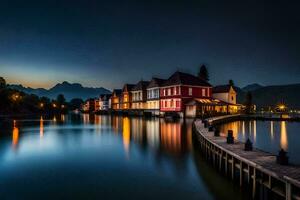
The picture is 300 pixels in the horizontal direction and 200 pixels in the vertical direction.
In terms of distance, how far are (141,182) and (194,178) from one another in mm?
3055

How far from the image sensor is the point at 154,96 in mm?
80438

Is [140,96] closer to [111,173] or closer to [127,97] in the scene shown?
[127,97]

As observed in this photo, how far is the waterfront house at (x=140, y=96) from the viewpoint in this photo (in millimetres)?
89625

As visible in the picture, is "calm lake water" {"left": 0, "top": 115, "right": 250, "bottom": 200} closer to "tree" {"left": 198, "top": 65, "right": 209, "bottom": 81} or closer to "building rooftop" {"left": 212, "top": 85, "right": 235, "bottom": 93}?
"building rooftop" {"left": 212, "top": 85, "right": 235, "bottom": 93}

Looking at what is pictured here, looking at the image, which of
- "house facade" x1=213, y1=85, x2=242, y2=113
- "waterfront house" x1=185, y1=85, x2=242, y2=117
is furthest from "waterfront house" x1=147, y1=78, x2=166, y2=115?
"house facade" x1=213, y1=85, x2=242, y2=113

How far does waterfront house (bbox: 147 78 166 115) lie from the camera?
78.6 m

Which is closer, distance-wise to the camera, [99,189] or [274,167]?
[274,167]

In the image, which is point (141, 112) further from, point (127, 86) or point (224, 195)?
point (224, 195)

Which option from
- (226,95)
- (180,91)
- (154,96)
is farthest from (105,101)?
(180,91)

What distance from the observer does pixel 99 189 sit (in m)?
13.3

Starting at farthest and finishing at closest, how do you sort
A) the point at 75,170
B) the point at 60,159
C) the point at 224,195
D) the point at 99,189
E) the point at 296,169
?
1. the point at 60,159
2. the point at 75,170
3. the point at 99,189
4. the point at 224,195
5. the point at 296,169

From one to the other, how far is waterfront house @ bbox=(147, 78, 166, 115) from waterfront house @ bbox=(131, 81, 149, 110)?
5.08 m

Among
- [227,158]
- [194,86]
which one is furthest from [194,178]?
[194,86]

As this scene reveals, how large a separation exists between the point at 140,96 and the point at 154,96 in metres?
12.0
